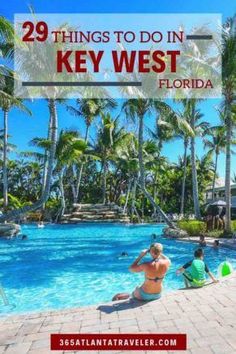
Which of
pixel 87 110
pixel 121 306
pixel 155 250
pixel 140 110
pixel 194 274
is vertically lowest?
pixel 121 306

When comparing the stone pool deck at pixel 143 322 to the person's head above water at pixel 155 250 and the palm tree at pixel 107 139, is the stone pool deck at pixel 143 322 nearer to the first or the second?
the person's head above water at pixel 155 250

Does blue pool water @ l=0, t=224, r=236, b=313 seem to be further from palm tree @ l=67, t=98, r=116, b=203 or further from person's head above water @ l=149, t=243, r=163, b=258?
palm tree @ l=67, t=98, r=116, b=203

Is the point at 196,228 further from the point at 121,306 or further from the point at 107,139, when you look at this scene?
the point at 107,139

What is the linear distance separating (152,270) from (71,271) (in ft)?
21.3

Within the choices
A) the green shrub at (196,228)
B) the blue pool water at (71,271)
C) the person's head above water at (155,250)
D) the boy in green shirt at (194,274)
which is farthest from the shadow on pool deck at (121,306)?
the green shrub at (196,228)

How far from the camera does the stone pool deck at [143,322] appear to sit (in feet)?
14.0

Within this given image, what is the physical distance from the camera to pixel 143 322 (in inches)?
197

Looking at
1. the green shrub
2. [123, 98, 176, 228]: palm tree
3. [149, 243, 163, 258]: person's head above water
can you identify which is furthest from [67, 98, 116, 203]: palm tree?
[149, 243, 163, 258]: person's head above water

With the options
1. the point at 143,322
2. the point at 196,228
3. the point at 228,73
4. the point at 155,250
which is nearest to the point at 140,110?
the point at 228,73

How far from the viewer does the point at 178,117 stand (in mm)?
20672

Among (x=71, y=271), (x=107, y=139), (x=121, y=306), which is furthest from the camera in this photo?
(x=107, y=139)

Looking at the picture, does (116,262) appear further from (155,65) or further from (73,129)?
(73,129)

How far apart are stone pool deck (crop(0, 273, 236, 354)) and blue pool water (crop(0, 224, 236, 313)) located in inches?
115

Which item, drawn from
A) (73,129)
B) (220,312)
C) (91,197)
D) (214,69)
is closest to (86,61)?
(220,312)
